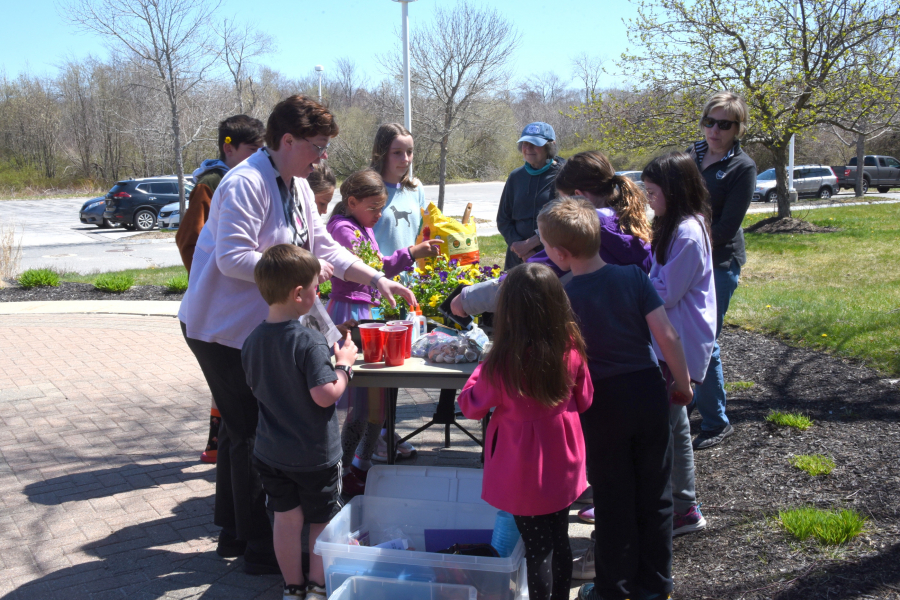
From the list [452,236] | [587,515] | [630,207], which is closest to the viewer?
[630,207]

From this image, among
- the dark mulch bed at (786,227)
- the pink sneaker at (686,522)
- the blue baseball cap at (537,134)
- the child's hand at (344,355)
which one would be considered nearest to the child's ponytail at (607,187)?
the child's hand at (344,355)

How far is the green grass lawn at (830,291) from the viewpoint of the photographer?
5.80 m

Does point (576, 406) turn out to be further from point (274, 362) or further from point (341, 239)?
point (341, 239)

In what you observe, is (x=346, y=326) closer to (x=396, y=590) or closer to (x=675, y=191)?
(x=396, y=590)

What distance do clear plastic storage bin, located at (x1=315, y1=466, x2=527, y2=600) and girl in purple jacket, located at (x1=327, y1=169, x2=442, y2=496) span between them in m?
0.65

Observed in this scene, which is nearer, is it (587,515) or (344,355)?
(344,355)

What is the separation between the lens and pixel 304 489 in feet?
8.73

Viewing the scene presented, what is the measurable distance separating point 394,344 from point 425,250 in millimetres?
829

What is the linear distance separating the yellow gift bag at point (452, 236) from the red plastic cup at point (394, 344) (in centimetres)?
84

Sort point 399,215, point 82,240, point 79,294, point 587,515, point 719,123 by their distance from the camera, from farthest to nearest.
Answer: point 82,240 → point 79,294 → point 399,215 → point 719,123 → point 587,515

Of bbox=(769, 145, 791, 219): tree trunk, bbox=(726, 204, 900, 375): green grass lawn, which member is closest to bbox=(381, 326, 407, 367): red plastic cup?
bbox=(726, 204, 900, 375): green grass lawn

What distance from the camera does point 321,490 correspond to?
8.71 ft

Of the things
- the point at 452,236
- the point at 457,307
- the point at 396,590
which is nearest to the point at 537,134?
the point at 452,236

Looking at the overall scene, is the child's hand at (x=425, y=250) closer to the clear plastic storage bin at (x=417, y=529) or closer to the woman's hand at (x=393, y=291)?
the woman's hand at (x=393, y=291)
